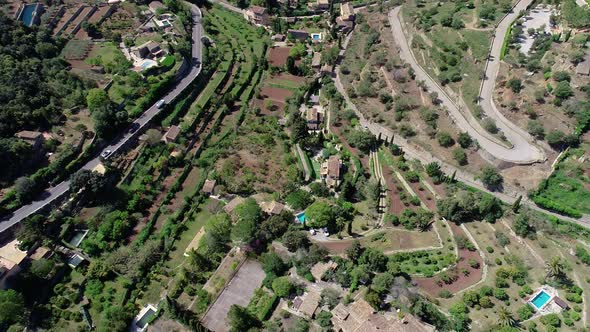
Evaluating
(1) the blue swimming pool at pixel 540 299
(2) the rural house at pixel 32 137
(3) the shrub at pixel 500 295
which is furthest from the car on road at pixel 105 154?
(1) the blue swimming pool at pixel 540 299

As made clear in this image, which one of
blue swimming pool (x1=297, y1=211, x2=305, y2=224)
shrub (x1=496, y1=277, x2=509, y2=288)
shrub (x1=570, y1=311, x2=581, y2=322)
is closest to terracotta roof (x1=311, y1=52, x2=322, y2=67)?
blue swimming pool (x1=297, y1=211, x2=305, y2=224)

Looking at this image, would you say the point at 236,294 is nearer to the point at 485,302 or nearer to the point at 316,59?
the point at 485,302

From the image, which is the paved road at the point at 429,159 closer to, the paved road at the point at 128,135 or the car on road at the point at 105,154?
the paved road at the point at 128,135

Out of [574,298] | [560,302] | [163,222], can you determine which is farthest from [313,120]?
[574,298]

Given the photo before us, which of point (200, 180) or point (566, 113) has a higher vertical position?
point (566, 113)

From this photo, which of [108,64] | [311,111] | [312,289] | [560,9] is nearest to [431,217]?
[312,289]

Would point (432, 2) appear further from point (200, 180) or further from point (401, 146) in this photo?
point (200, 180)

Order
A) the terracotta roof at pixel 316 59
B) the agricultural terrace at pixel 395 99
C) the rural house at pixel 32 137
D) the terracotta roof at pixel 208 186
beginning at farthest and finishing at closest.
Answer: the terracotta roof at pixel 316 59
the agricultural terrace at pixel 395 99
the terracotta roof at pixel 208 186
the rural house at pixel 32 137
